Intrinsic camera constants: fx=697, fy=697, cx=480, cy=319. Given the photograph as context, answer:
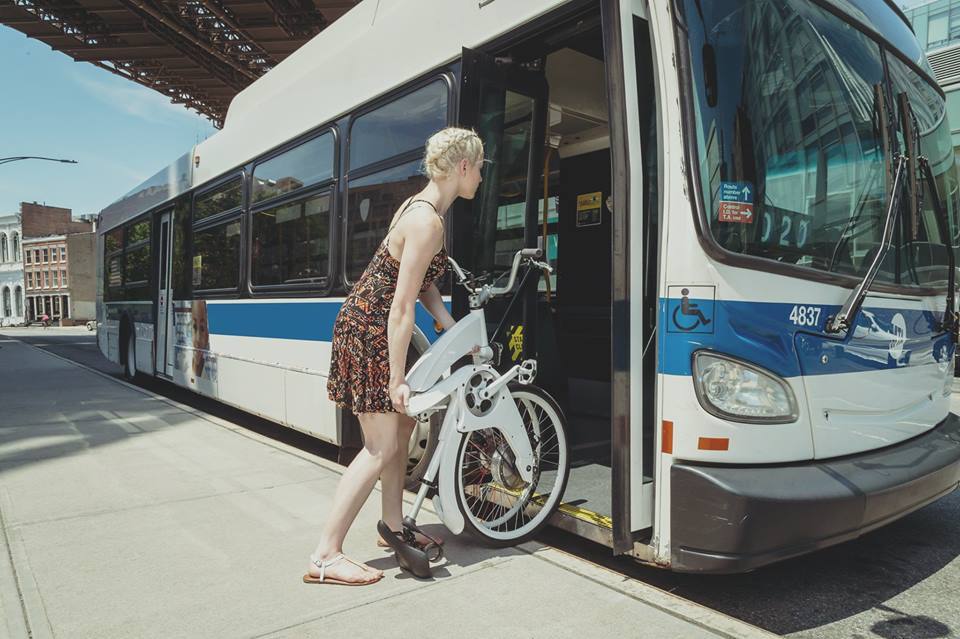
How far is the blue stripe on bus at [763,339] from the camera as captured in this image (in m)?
2.79

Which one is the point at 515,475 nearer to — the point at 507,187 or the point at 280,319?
the point at 507,187

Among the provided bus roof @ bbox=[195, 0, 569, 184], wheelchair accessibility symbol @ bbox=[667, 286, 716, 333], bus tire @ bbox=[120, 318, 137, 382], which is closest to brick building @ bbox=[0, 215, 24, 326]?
bus tire @ bbox=[120, 318, 137, 382]

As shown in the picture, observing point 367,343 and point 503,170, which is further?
point 503,170

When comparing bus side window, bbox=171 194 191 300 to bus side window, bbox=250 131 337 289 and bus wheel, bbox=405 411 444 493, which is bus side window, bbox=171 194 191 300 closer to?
bus side window, bbox=250 131 337 289

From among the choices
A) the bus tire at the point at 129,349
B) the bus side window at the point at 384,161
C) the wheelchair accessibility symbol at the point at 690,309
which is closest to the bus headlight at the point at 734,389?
the wheelchair accessibility symbol at the point at 690,309

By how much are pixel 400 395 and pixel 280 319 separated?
3354 millimetres

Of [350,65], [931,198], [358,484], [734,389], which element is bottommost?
[358,484]

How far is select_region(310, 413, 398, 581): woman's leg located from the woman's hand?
0.16 metres

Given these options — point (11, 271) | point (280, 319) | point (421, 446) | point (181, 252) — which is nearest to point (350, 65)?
point (280, 319)

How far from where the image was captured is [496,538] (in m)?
3.44

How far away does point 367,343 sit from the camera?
10.4 ft

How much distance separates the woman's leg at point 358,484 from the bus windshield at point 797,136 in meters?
1.67

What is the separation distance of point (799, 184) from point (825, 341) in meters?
0.68

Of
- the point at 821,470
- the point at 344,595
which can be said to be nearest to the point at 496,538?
the point at 344,595
